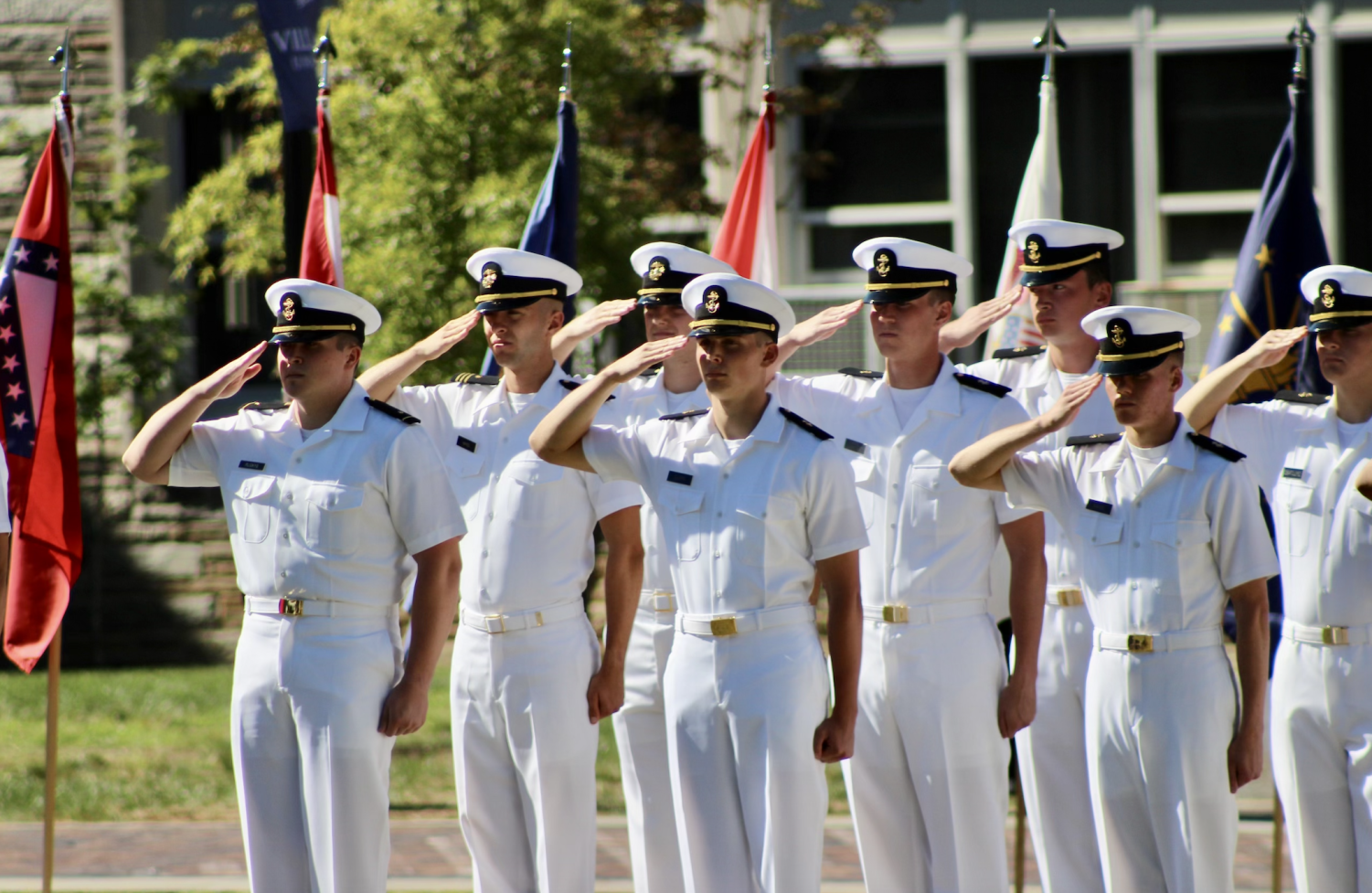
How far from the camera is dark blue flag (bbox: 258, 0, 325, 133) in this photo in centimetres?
678

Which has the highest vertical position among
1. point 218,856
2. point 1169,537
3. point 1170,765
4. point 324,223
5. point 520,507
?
point 324,223

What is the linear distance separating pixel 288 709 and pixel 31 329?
223 centimetres

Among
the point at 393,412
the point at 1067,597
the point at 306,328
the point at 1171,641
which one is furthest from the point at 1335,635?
the point at 306,328

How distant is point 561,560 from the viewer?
17.4 ft

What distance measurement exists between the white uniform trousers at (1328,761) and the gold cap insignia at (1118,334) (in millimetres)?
1039

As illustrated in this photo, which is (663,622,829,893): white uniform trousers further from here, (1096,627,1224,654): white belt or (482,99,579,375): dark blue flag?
(482,99,579,375): dark blue flag

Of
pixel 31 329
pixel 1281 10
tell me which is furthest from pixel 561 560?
pixel 1281 10

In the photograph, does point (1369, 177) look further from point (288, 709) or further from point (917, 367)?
point (288, 709)

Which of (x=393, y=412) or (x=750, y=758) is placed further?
(x=393, y=412)

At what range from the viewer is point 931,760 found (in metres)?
5.02

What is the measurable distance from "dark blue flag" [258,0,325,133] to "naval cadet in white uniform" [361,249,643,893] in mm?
1924

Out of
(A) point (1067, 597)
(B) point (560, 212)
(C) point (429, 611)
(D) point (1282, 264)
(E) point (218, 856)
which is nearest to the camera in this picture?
(C) point (429, 611)

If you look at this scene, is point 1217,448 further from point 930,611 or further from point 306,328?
point 306,328

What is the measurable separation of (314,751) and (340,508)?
2.15ft
